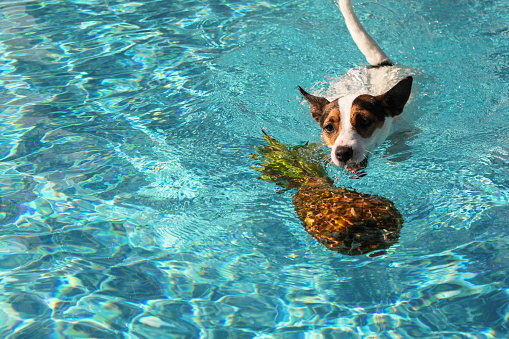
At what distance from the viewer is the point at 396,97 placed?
388cm

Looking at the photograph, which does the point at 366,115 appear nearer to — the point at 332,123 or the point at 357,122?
the point at 357,122

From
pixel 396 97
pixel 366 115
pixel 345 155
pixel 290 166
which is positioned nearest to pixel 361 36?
pixel 396 97

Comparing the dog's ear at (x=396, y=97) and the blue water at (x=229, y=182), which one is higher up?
the dog's ear at (x=396, y=97)

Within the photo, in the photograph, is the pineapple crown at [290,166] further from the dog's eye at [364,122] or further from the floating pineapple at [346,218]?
the dog's eye at [364,122]

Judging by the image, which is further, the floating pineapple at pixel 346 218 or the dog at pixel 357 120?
the dog at pixel 357 120

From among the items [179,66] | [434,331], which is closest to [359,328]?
[434,331]

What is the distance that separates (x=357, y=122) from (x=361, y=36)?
5.04 ft

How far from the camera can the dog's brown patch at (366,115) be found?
143 inches

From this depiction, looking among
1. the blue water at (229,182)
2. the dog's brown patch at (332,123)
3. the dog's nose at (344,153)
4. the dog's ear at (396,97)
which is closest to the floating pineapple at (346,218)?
the blue water at (229,182)

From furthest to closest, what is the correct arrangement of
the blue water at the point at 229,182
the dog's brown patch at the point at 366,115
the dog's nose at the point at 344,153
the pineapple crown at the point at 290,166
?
the dog's brown patch at the point at 366,115, the dog's nose at the point at 344,153, the pineapple crown at the point at 290,166, the blue water at the point at 229,182

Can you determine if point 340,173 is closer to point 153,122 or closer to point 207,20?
point 153,122

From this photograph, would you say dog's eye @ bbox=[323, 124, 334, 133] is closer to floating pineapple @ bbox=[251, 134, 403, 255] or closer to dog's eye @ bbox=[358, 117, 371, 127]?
dog's eye @ bbox=[358, 117, 371, 127]

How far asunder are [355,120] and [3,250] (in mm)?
2540

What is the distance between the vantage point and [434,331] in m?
2.48
